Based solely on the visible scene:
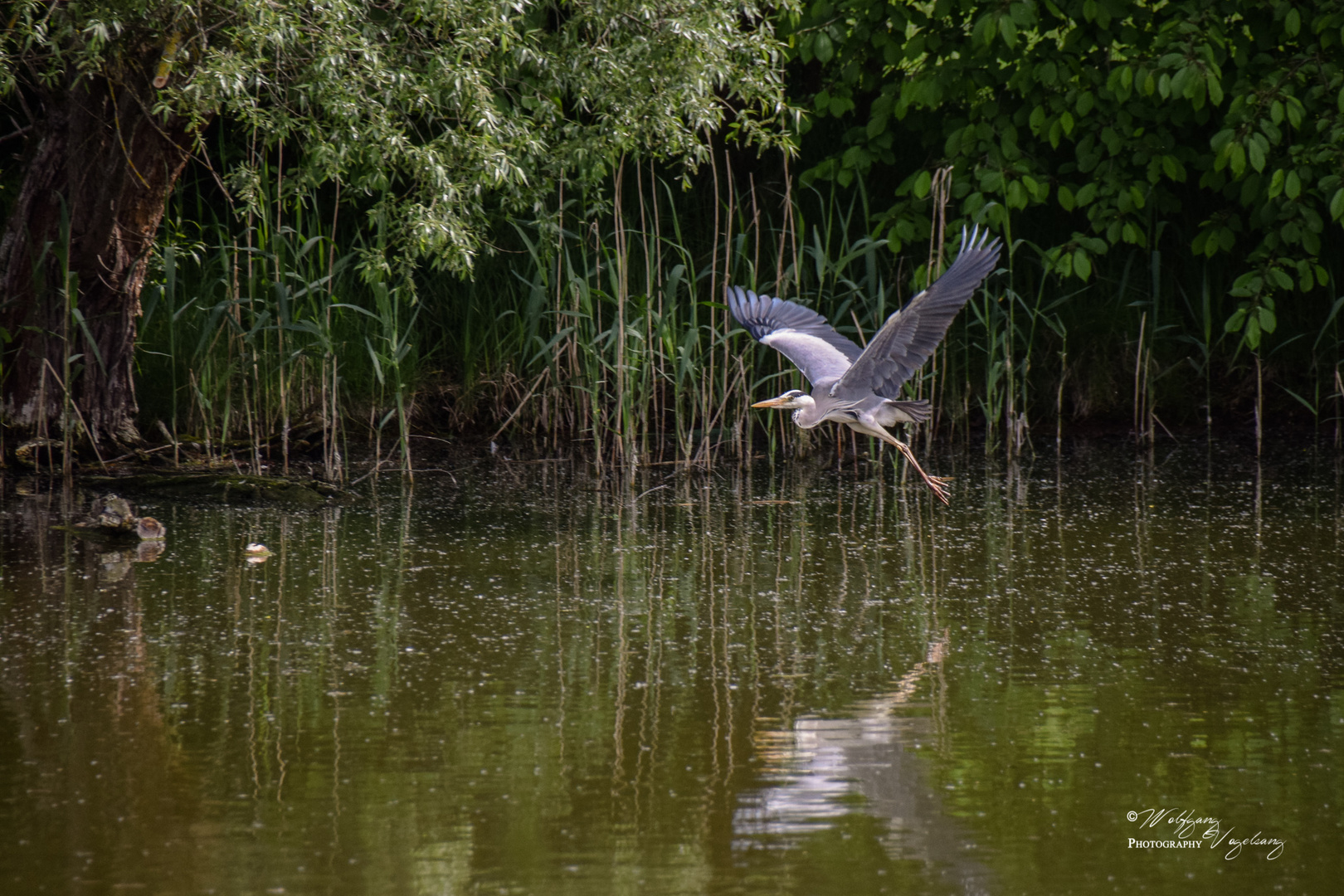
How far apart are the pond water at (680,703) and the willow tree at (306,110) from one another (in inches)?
47.0

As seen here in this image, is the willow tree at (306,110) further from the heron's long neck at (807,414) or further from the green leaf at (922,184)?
the heron's long neck at (807,414)

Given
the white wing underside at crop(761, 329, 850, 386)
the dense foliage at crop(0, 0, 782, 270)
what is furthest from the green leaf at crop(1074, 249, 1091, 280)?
the dense foliage at crop(0, 0, 782, 270)

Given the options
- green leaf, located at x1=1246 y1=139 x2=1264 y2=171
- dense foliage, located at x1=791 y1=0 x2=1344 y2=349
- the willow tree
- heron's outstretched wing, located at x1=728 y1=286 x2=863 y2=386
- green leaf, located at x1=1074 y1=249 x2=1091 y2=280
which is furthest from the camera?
green leaf, located at x1=1074 y1=249 x2=1091 y2=280

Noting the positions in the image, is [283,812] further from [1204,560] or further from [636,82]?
[636,82]

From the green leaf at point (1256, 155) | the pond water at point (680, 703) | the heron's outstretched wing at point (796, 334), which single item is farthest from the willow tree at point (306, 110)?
the green leaf at point (1256, 155)

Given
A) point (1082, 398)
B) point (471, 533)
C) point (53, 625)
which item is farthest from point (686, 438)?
point (53, 625)

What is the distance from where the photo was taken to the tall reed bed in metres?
7.15

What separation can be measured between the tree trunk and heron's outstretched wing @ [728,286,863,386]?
2829 millimetres

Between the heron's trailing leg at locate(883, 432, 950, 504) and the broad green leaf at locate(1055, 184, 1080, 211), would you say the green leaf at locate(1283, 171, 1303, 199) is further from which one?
the heron's trailing leg at locate(883, 432, 950, 504)

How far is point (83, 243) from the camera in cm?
699

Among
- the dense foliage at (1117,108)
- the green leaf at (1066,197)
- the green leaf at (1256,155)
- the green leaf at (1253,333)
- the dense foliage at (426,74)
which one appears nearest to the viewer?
the dense foliage at (426,74)

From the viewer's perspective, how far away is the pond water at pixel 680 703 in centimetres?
278

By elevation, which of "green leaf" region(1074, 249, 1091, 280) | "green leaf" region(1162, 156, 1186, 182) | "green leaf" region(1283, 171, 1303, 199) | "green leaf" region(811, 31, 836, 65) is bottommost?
"green leaf" region(1074, 249, 1091, 280)

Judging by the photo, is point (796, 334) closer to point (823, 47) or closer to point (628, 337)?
point (628, 337)
